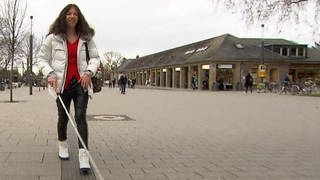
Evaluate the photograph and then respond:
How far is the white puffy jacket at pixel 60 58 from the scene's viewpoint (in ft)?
18.3

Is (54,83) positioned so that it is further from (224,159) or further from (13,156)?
(224,159)

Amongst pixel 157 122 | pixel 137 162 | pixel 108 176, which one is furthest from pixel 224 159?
pixel 157 122

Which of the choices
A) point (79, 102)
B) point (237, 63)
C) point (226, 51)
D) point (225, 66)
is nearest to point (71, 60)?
point (79, 102)

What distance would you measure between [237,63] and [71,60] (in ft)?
156

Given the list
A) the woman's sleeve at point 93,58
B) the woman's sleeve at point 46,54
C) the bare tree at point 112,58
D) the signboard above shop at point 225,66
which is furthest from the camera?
the bare tree at point 112,58

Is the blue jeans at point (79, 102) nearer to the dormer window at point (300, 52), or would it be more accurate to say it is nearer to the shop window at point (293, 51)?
the shop window at point (293, 51)

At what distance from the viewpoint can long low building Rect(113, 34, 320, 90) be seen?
51.8m

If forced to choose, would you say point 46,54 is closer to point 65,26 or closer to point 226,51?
point 65,26

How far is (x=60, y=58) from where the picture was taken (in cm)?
561

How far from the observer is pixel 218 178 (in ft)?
17.7

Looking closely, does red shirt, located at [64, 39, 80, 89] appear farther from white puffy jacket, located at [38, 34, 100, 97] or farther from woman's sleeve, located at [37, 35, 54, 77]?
→ woman's sleeve, located at [37, 35, 54, 77]

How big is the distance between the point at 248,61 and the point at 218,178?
48.2m

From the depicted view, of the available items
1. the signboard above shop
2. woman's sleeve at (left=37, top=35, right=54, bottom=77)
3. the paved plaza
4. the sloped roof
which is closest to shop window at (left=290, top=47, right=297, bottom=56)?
the sloped roof

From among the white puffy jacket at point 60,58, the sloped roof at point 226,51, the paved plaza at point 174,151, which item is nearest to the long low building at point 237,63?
the sloped roof at point 226,51
